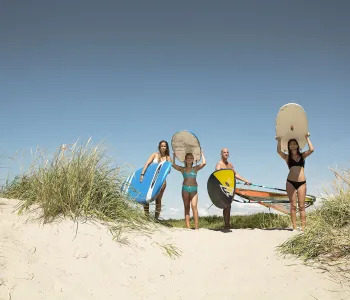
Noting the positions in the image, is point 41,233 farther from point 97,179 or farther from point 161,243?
point 161,243

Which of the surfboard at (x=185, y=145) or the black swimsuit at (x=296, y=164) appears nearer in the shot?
the black swimsuit at (x=296, y=164)

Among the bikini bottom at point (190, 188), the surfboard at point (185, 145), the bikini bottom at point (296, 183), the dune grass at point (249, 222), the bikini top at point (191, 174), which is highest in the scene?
the surfboard at point (185, 145)

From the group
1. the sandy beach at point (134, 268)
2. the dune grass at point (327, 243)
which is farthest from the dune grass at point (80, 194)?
the dune grass at point (327, 243)

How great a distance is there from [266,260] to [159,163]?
2.81 m

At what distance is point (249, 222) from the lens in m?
8.82

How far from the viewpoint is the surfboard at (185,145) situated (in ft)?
22.7

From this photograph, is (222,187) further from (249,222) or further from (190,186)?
(249,222)

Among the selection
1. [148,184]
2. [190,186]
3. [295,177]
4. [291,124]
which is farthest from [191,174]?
[291,124]

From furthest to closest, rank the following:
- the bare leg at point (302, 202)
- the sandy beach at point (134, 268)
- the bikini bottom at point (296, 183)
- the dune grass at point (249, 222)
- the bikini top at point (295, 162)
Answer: the dune grass at point (249, 222) < the bikini top at point (295, 162) < the bikini bottom at point (296, 183) < the bare leg at point (302, 202) < the sandy beach at point (134, 268)

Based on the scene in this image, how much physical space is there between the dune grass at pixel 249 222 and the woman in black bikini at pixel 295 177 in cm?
152

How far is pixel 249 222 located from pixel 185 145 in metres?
3.09

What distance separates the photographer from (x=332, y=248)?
443 cm

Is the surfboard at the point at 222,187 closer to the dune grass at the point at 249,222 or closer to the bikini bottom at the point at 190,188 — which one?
the bikini bottom at the point at 190,188

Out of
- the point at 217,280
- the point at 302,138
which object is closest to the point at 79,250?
the point at 217,280
